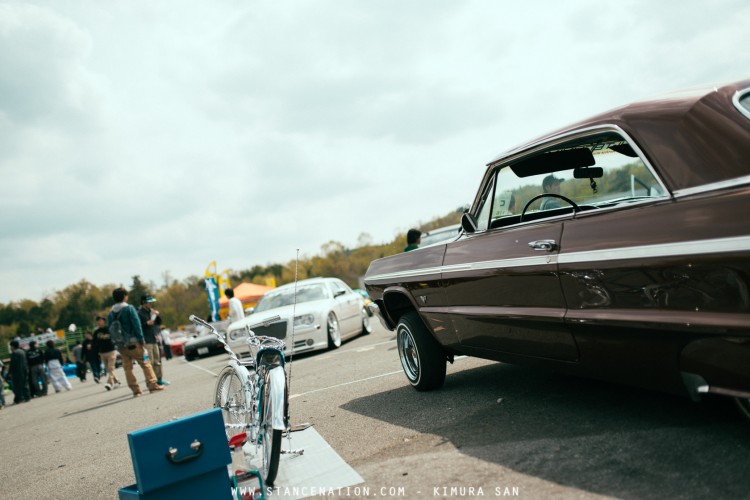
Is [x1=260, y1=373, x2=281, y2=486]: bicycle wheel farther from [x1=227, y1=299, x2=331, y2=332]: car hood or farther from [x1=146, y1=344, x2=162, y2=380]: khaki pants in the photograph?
[x1=146, y1=344, x2=162, y2=380]: khaki pants

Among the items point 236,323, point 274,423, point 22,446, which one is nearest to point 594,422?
point 274,423

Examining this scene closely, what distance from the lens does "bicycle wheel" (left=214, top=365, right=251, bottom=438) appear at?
4.52m

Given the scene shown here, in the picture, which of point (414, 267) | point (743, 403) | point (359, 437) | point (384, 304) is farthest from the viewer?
point (384, 304)

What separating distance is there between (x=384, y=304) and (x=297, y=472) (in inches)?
96.9

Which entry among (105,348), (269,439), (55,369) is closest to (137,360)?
(105,348)

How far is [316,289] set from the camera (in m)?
13.5

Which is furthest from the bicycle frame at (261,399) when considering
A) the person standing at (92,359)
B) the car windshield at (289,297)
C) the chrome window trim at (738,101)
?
the person standing at (92,359)

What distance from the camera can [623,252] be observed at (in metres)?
3.04

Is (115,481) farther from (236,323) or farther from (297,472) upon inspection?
(236,323)

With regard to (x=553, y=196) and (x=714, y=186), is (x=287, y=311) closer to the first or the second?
(x=553, y=196)

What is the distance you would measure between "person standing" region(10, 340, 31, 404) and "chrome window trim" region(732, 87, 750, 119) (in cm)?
2020

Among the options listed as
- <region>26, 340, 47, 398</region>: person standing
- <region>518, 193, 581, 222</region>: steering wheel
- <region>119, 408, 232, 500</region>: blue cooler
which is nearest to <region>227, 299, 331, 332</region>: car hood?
<region>518, 193, 581, 222</region>: steering wheel

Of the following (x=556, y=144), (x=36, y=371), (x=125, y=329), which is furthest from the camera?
(x=36, y=371)

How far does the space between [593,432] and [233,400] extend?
271cm
